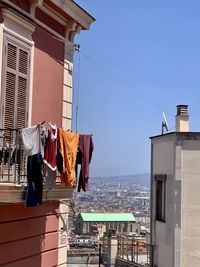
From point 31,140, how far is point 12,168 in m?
0.87

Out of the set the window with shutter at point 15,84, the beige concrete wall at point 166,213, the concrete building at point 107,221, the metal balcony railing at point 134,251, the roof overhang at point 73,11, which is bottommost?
the concrete building at point 107,221

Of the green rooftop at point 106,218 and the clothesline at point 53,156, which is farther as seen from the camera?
the green rooftop at point 106,218

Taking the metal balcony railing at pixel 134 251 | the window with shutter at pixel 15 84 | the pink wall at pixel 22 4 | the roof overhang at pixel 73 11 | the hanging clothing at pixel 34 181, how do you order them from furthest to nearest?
the metal balcony railing at pixel 134 251
the roof overhang at pixel 73 11
the pink wall at pixel 22 4
the window with shutter at pixel 15 84
the hanging clothing at pixel 34 181

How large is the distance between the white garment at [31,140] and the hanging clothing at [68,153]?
0.71m

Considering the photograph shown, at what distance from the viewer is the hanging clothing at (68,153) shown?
8.61m

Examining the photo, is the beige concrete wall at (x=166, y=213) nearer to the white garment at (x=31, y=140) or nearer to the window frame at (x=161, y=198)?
the window frame at (x=161, y=198)

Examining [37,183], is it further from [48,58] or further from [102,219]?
[102,219]

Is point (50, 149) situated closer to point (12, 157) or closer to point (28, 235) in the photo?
point (12, 157)

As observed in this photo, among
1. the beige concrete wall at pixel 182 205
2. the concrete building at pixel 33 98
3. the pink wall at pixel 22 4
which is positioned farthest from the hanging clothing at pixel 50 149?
the beige concrete wall at pixel 182 205

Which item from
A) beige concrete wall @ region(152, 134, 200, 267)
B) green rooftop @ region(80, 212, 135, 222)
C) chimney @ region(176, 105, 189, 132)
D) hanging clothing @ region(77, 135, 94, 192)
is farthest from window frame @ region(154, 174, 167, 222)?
green rooftop @ region(80, 212, 135, 222)

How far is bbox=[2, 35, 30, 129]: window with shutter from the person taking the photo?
28.4 feet

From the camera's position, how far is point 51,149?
820 cm

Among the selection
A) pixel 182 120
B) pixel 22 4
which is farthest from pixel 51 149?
pixel 182 120

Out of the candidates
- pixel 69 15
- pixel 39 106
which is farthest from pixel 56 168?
pixel 69 15
